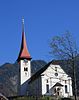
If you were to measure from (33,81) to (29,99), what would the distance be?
91.3 ft

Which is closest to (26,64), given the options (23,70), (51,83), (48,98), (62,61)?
(23,70)

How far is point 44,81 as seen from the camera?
85.9 m

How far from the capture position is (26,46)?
3917 inches

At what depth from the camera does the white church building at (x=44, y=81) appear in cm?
8300

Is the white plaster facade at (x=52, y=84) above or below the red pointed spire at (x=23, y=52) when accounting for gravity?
below

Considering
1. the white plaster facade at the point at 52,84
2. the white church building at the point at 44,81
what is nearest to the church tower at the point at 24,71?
the white church building at the point at 44,81

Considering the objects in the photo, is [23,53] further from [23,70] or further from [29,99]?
[29,99]

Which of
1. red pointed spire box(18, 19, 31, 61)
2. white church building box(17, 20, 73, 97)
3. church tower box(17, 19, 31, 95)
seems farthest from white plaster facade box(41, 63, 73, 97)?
red pointed spire box(18, 19, 31, 61)

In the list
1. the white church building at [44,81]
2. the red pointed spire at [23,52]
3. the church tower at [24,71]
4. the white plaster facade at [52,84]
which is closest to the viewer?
the white church building at [44,81]

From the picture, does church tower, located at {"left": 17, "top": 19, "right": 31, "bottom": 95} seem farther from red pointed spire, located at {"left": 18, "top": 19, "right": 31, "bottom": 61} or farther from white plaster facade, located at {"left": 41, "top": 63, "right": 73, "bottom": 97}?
white plaster facade, located at {"left": 41, "top": 63, "right": 73, "bottom": 97}

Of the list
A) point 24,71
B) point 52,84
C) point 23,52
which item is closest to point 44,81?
point 52,84

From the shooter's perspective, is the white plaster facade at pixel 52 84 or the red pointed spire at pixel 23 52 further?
the red pointed spire at pixel 23 52

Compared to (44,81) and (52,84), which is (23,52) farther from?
(52,84)

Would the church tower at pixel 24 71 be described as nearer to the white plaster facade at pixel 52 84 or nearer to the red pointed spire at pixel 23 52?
the red pointed spire at pixel 23 52
